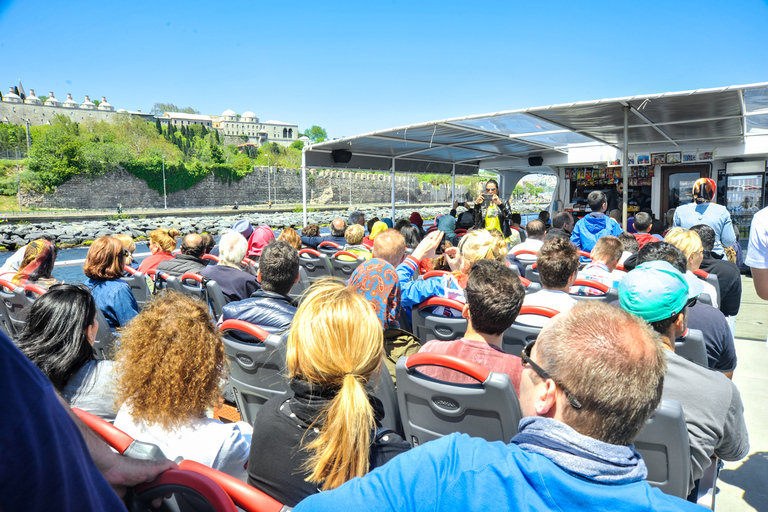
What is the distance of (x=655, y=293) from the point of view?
1.77 metres

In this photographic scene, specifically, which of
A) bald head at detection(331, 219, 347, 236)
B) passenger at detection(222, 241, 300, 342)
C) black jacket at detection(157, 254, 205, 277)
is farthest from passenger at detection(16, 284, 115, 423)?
bald head at detection(331, 219, 347, 236)

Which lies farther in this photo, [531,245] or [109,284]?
[531,245]

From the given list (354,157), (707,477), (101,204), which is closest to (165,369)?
(707,477)

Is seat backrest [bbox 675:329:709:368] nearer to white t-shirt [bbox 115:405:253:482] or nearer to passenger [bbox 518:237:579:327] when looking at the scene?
passenger [bbox 518:237:579:327]

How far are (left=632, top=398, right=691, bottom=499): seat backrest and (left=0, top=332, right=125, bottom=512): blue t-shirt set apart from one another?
4.67 feet

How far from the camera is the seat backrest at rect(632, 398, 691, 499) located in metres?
1.35

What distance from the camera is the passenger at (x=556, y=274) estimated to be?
8.95 feet

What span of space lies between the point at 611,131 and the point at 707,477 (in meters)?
7.80

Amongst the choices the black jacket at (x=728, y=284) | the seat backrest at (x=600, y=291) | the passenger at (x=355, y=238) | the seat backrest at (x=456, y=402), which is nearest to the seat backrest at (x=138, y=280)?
the passenger at (x=355, y=238)

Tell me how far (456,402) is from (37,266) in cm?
361

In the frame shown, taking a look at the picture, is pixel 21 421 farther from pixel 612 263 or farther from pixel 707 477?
pixel 612 263

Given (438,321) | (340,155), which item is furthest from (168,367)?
(340,155)

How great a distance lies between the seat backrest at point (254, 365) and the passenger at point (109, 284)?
1527mm

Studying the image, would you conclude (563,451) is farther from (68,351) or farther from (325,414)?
(68,351)
